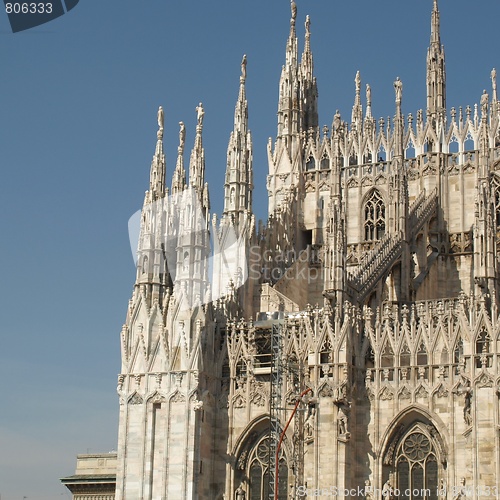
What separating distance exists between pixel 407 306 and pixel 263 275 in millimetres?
7319

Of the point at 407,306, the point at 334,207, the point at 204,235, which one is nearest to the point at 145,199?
the point at 204,235

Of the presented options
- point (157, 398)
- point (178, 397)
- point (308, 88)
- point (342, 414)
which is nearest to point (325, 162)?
point (308, 88)

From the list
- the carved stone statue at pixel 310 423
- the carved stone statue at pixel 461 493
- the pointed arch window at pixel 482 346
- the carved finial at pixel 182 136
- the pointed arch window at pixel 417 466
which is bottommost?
the carved stone statue at pixel 461 493

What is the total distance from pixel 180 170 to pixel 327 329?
1169 centimetres

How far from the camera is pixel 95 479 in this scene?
6931 centimetres

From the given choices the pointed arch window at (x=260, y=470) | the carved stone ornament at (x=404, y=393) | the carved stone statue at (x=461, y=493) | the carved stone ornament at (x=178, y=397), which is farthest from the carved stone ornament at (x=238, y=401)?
the carved stone statue at (x=461, y=493)

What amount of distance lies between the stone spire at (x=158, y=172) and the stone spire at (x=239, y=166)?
3.53m

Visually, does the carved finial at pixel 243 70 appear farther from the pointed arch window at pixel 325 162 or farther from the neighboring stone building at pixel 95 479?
the neighboring stone building at pixel 95 479

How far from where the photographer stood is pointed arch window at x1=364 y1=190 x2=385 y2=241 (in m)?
59.8

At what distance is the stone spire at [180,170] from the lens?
54.5 m

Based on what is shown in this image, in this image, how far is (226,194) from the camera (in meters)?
56.6

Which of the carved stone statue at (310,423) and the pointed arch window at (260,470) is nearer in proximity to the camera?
the carved stone statue at (310,423)

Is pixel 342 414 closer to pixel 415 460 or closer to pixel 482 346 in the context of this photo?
pixel 415 460

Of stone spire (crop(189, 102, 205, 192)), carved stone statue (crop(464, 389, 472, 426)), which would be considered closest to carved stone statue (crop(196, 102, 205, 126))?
Result: stone spire (crop(189, 102, 205, 192))
